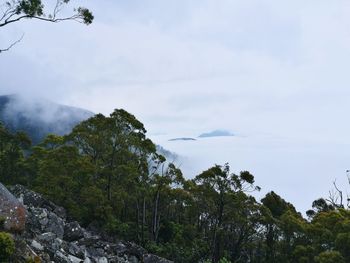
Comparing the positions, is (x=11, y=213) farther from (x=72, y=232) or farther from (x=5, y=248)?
(x=72, y=232)

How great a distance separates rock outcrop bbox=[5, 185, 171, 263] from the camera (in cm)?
1903

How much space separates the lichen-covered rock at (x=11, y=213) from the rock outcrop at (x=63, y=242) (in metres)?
0.51

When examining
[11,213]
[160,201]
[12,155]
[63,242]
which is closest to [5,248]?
[11,213]

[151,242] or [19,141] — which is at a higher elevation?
[19,141]

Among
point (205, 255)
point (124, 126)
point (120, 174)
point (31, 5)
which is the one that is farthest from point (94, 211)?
point (31, 5)

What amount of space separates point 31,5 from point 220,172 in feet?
76.9

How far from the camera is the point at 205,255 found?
40.3 metres

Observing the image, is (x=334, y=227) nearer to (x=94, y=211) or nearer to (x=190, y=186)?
(x=190, y=186)

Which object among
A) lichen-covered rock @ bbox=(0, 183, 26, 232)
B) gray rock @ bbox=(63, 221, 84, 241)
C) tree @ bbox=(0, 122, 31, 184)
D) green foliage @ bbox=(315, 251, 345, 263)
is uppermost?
tree @ bbox=(0, 122, 31, 184)

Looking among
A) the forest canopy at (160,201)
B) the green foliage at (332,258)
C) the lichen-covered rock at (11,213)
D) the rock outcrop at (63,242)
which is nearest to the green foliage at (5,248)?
the rock outcrop at (63,242)

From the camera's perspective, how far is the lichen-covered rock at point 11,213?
1792 cm

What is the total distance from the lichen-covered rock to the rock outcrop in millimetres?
511

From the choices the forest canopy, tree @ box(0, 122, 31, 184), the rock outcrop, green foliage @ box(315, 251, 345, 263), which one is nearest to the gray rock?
the rock outcrop

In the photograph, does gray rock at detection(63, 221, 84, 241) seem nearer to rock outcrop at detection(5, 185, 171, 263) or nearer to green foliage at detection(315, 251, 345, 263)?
rock outcrop at detection(5, 185, 171, 263)
